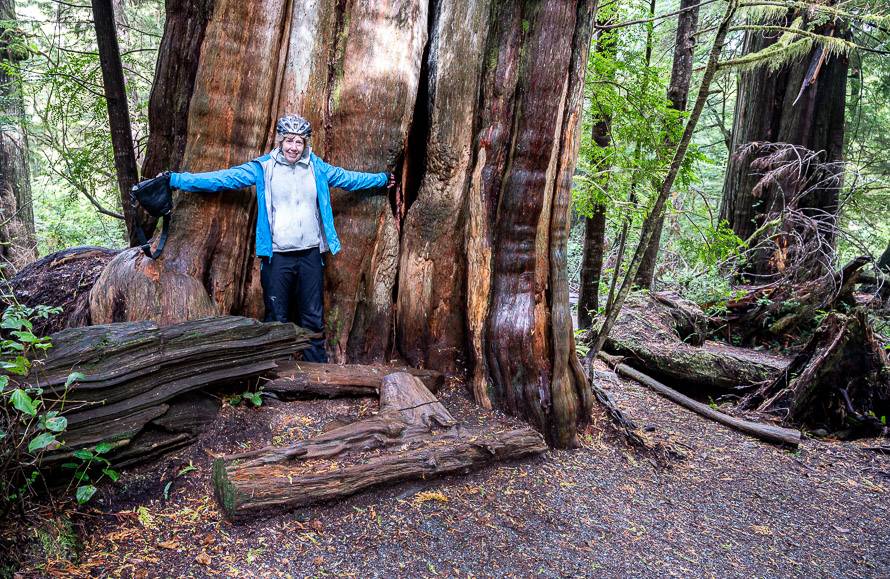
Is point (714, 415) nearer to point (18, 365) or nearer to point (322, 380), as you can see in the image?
point (322, 380)

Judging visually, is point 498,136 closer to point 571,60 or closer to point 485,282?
point 571,60

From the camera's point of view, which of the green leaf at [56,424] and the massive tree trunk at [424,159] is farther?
the massive tree trunk at [424,159]

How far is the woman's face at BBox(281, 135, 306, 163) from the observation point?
3783 mm

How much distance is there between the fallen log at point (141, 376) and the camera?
258 centimetres

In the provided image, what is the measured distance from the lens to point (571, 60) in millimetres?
3969

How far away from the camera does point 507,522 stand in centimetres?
299

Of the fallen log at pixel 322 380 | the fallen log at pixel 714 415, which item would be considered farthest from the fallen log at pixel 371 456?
the fallen log at pixel 714 415

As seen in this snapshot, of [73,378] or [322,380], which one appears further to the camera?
[322,380]

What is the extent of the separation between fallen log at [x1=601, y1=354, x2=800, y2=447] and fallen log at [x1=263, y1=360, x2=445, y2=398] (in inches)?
131

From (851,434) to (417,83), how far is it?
5.26 meters

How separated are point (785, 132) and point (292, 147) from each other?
8950 millimetres

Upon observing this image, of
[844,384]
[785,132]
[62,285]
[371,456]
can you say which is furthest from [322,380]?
[785,132]

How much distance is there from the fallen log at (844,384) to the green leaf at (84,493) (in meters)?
5.90

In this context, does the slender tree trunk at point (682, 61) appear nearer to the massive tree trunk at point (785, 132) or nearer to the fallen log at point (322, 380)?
the massive tree trunk at point (785, 132)
